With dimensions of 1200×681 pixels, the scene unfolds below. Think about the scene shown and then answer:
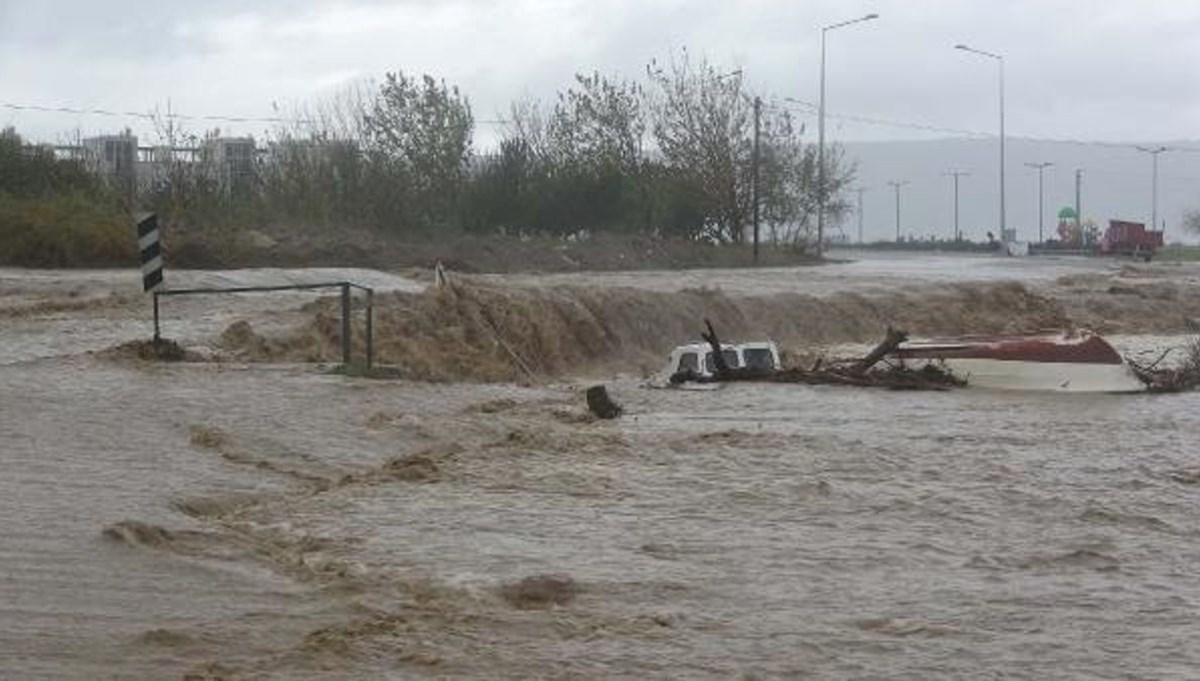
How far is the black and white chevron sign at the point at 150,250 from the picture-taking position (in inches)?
771

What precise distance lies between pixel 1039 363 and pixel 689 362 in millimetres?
4733

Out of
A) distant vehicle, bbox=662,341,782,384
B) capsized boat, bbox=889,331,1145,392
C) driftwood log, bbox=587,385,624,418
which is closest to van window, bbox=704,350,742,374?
distant vehicle, bbox=662,341,782,384

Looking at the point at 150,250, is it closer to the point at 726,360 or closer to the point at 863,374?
the point at 726,360

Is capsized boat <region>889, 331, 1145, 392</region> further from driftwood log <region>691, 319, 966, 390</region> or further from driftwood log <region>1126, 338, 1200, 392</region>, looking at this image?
driftwood log <region>691, 319, 966, 390</region>

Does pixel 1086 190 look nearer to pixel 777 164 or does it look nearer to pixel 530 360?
pixel 777 164

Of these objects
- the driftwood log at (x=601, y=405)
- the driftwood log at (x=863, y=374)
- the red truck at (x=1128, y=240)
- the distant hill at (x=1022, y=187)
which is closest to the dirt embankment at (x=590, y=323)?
the driftwood log at (x=601, y=405)

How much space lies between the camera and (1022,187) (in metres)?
150

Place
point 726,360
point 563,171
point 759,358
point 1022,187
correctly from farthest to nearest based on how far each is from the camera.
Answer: point 1022,187 < point 563,171 < point 759,358 < point 726,360

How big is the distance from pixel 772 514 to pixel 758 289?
24462 millimetres

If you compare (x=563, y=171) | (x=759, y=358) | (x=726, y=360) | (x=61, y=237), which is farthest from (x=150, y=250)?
(x=563, y=171)

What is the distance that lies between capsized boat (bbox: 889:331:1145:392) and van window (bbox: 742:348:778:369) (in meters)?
1.74

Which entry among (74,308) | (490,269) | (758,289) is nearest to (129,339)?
(74,308)

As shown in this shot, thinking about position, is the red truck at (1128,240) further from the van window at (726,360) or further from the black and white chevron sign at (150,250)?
the black and white chevron sign at (150,250)

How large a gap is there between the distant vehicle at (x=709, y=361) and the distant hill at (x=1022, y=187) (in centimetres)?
12017
